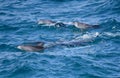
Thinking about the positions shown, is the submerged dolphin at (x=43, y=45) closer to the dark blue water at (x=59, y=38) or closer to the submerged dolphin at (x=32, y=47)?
the submerged dolphin at (x=32, y=47)

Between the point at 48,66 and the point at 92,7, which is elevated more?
the point at 92,7

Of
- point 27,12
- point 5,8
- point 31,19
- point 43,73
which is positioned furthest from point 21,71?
point 5,8

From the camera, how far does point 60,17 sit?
22.6 m

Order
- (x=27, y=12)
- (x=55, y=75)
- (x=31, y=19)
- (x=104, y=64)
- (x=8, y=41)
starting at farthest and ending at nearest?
(x=27, y=12) → (x=31, y=19) → (x=8, y=41) → (x=104, y=64) → (x=55, y=75)

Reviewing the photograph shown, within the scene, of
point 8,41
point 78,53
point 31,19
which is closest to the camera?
point 78,53

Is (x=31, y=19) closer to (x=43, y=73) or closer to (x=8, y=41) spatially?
(x=8, y=41)

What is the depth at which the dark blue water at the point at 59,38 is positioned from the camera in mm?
14625

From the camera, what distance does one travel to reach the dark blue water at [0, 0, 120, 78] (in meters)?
14.6

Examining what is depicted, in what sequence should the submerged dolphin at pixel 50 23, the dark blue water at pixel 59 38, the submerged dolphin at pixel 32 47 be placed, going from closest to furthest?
1. the dark blue water at pixel 59 38
2. the submerged dolphin at pixel 32 47
3. the submerged dolphin at pixel 50 23

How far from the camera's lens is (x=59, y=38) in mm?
18531

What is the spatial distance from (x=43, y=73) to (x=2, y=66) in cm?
209

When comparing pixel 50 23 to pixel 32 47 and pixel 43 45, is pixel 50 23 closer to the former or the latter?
pixel 43 45

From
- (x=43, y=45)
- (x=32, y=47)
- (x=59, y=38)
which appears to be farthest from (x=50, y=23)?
(x=32, y=47)

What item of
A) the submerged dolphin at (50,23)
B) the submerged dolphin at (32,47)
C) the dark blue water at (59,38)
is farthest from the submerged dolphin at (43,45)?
the submerged dolphin at (50,23)
